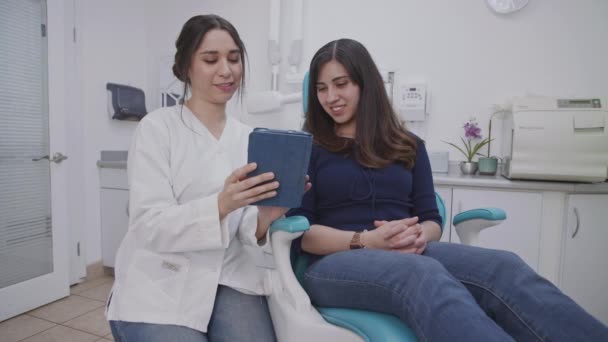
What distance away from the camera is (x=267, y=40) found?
2.66 meters

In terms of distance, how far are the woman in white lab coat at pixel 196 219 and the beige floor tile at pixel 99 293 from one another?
1.61m

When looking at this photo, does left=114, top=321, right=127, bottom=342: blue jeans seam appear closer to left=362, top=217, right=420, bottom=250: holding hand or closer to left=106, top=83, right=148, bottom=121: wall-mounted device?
left=362, top=217, right=420, bottom=250: holding hand

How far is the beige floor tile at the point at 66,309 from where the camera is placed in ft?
6.66

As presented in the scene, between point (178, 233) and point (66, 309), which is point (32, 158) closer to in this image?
point (66, 309)

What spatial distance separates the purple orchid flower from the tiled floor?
215cm

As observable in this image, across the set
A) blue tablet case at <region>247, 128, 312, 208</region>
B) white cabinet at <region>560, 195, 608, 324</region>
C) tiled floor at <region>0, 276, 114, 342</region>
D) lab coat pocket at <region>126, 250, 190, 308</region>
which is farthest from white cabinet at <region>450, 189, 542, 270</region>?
tiled floor at <region>0, 276, 114, 342</region>

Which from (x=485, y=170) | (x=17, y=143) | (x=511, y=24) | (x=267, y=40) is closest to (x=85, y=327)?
(x=17, y=143)

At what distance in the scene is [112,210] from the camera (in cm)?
253

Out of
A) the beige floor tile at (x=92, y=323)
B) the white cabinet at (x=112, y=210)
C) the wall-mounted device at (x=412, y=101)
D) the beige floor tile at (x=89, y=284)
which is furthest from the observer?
the white cabinet at (x=112, y=210)

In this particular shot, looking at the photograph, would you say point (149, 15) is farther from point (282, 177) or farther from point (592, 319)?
point (592, 319)

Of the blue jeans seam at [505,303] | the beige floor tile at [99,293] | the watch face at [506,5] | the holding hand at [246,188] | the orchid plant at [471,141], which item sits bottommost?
the beige floor tile at [99,293]

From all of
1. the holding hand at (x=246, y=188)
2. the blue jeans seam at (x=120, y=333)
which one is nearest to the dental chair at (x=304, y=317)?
A: the holding hand at (x=246, y=188)

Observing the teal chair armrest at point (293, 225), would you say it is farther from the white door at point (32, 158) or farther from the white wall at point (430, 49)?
the white door at point (32, 158)

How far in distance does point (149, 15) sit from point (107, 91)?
2.62 ft
